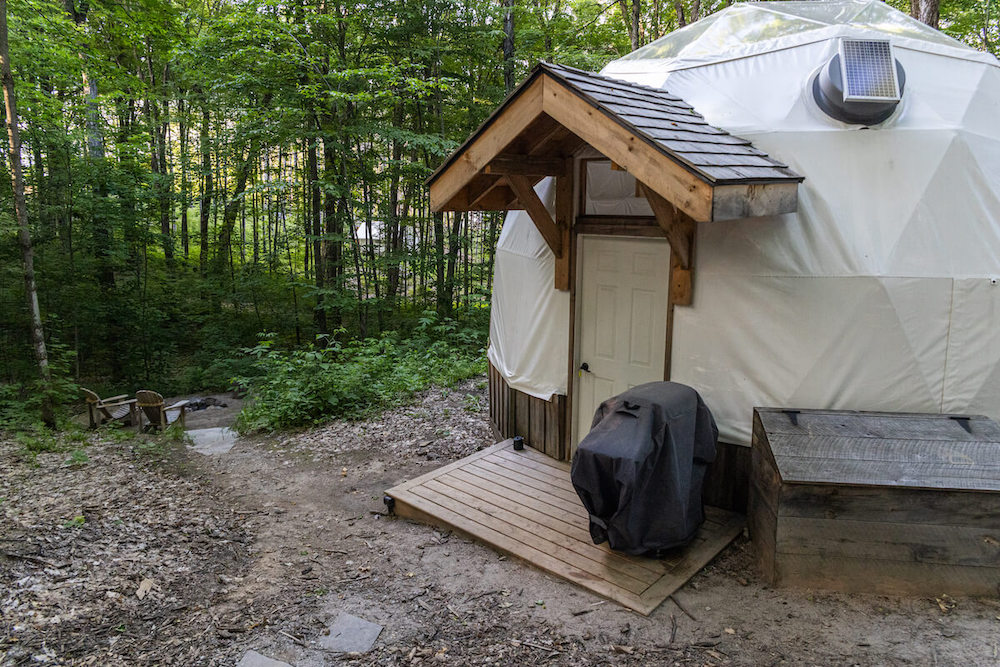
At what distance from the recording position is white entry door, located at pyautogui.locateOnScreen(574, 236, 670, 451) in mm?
4805

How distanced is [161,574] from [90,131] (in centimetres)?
1077

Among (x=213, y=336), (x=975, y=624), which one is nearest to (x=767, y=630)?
(x=975, y=624)

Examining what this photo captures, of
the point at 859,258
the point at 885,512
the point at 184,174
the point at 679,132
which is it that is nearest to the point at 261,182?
the point at 184,174

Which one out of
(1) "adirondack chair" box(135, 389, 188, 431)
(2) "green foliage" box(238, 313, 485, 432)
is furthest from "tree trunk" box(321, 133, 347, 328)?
(1) "adirondack chair" box(135, 389, 188, 431)

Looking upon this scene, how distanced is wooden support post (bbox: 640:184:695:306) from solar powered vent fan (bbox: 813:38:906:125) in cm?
125

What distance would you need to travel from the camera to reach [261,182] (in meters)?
11.2

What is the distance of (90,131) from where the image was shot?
38.3 ft

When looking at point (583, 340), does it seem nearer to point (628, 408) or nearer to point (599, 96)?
point (628, 408)

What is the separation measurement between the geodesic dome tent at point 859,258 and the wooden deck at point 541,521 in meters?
1.02

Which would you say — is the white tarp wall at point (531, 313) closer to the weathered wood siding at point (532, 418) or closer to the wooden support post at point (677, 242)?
the weathered wood siding at point (532, 418)

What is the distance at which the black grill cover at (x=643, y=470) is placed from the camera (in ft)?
12.3

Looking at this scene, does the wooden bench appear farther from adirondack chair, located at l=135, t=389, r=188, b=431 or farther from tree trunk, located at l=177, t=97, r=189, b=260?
tree trunk, located at l=177, t=97, r=189, b=260

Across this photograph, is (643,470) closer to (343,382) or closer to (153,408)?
(343,382)

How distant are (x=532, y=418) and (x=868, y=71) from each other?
373 cm
